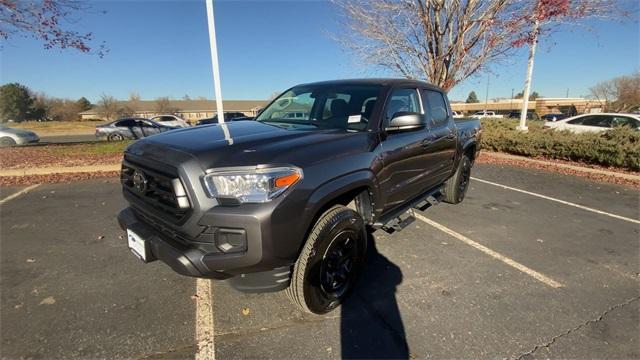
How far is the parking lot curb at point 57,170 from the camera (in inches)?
285

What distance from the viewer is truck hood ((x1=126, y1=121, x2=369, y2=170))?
2129mm

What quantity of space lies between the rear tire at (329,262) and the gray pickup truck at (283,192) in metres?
0.01

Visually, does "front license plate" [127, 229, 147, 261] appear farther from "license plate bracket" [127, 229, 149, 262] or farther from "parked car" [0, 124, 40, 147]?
"parked car" [0, 124, 40, 147]

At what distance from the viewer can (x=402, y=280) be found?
321cm

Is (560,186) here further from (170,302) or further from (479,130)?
(170,302)

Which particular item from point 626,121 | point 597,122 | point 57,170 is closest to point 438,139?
point 57,170

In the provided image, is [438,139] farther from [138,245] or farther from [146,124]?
[146,124]

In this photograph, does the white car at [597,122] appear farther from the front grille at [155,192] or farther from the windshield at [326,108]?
the front grille at [155,192]

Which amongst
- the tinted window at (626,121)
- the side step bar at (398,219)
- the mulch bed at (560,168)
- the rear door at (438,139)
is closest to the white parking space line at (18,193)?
the side step bar at (398,219)

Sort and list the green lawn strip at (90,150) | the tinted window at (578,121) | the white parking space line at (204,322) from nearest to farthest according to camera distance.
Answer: the white parking space line at (204,322), the green lawn strip at (90,150), the tinted window at (578,121)

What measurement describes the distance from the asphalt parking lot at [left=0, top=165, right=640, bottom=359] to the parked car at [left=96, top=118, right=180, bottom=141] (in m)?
15.1

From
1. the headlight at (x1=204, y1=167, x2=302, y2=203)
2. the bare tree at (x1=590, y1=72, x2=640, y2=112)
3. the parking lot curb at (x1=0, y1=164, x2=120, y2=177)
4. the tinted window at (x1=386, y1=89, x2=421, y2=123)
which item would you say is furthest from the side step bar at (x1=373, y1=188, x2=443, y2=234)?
the bare tree at (x1=590, y1=72, x2=640, y2=112)

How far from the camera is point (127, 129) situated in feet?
60.4

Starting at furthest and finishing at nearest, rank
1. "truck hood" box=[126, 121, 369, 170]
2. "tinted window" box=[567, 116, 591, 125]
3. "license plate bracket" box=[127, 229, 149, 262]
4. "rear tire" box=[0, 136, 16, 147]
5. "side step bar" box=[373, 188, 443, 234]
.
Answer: "rear tire" box=[0, 136, 16, 147] < "tinted window" box=[567, 116, 591, 125] < "side step bar" box=[373, 188, 443, 234] < "license plate bracket" box=[127, 229, 149, 262] < "truck hood" box=[126, 121, 369, 170]
